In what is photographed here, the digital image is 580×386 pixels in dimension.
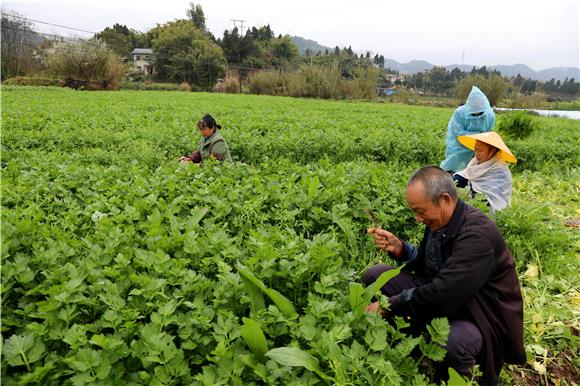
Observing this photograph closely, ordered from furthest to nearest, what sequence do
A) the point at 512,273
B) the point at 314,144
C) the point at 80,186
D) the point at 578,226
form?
the point at 314,144, the point at 578,226, the point at 80,186, the point at 512,273

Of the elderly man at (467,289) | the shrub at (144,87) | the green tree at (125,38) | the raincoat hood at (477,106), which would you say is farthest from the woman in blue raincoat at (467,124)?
the green tree at (125,38)

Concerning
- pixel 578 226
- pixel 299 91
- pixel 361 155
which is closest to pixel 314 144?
pixel 361 155

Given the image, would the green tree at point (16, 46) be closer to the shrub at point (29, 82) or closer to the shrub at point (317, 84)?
the shrub at point (29, 82)

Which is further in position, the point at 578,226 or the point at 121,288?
the point at 578,226

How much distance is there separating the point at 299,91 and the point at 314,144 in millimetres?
32876

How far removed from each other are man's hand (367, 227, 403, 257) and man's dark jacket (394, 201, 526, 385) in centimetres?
49

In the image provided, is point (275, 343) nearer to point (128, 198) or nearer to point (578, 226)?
point (128, 198)

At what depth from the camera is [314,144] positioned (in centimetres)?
873

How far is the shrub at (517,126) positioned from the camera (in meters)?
10.7

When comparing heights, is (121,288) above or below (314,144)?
below

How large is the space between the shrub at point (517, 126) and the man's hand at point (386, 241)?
9361 mm

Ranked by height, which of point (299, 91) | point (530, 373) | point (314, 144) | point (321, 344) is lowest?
point (530, 373)

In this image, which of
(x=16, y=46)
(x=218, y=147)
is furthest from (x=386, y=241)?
(x=16, y=46)

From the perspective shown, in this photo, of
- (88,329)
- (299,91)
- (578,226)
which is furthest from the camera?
(299,91)
